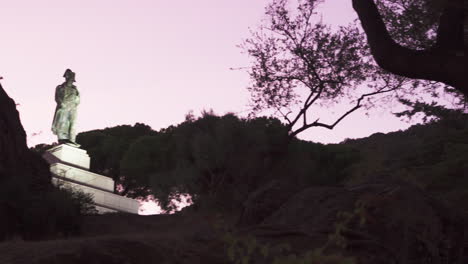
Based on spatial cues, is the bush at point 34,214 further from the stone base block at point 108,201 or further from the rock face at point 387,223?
the stone base block at point 108,201

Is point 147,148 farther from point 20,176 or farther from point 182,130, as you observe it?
point 20,176

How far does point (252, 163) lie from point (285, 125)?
7.65 feet

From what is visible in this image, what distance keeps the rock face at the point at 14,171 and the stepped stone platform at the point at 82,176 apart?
10499 millimetres

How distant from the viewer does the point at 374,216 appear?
8930mm

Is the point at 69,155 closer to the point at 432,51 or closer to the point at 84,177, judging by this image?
the point at 84,177

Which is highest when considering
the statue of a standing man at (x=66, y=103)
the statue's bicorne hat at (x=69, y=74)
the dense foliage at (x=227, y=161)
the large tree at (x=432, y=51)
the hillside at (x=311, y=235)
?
the statue's bicorne hat at (x=69, y=74)

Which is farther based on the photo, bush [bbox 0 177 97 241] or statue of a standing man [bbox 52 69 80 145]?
statue of a standing man [bbox 52 69 80 145]

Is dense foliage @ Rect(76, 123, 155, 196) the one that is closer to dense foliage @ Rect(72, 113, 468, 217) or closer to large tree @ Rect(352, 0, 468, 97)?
dense foliage @ Rect(72, 113, 468, 217)

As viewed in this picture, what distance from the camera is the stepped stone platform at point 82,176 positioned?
30.1m

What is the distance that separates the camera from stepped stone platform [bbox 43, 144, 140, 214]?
3009 centimetres

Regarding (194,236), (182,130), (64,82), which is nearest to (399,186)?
(194,236)

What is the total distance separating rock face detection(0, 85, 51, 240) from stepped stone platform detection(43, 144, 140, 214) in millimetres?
10499

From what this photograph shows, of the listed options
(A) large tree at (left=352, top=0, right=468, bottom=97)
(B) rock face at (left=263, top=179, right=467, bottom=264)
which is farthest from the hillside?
(A) large tree at (left=352, top=0, right=468, bottom=97)

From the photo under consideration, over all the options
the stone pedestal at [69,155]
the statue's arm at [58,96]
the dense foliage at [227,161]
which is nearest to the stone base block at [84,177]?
the stone pedestal at [69,155]
